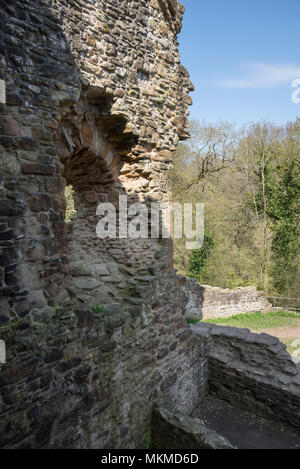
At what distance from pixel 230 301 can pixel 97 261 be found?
10244 mm

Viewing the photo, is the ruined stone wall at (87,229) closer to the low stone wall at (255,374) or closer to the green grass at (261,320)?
the low stone wall at (255,374)

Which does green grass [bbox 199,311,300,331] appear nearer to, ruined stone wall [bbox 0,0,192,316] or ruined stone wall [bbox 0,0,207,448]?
ruined stone wall [bbox 0,0,207,448]

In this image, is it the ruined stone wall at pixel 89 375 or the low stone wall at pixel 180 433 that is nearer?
the ruined stone wall at pixel 89 375

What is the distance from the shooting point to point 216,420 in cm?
536

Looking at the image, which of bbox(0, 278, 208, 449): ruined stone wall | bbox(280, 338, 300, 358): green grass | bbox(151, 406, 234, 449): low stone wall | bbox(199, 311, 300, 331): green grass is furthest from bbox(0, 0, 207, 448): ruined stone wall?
bbox(199, 311, 300, 331): green grass

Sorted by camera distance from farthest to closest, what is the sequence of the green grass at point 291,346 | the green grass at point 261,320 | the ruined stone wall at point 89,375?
the green grass at point 261,320 → the green grass at point 291,346 → the ruined stone wall at point 89,375

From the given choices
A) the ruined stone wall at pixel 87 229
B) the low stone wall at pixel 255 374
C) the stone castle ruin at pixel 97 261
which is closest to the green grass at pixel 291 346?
the low stone wall at pixel 255 374

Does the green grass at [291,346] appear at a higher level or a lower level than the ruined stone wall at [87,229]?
lower

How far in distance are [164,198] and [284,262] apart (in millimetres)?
12317

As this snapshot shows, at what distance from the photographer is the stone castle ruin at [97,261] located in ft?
9.39

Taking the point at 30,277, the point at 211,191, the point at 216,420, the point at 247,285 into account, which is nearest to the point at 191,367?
the point at 216,420

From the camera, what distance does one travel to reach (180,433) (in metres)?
4.05

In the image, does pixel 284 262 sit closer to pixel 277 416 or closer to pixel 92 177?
pixel 277 416

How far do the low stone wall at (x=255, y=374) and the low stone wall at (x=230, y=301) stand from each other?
6.72 meters
